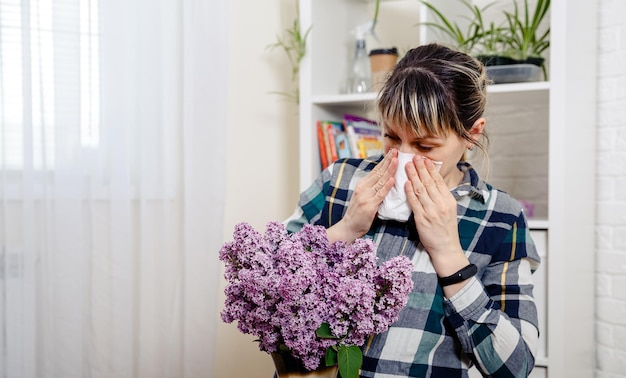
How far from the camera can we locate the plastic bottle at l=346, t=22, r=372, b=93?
220 cm

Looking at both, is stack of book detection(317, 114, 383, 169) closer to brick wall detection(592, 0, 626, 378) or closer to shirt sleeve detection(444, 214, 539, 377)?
brick wall detection(592, 0, 626, 378)

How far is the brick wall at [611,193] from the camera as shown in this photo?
210 cm

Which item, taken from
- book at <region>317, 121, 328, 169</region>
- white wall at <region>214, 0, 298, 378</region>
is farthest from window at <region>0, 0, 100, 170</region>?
book at <region>317, 121, 328, 169</region>

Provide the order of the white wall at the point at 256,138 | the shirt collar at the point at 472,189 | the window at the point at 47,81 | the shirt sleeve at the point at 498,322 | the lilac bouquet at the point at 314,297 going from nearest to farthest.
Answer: the lilac bouquet at the point at 314,297 < the shirt sleeve at the point at 498,322 < the shirt collar at the point at 472,189 < the window at the point at 47,81 < the white wall at the point at 256,138

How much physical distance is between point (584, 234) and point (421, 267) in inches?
42.7

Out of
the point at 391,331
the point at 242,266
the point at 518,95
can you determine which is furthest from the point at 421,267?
the point at 518,95

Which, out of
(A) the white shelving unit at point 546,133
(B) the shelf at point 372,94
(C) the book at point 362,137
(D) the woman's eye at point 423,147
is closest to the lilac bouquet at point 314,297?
(D) the woman's eye at point 423,147

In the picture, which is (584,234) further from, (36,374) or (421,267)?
(36,374)

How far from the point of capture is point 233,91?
2.35 metres

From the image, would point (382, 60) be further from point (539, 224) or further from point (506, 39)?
point (539, 224)

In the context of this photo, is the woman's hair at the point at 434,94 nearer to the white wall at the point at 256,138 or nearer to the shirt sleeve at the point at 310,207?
the shirt sleeve at the point at 310,207

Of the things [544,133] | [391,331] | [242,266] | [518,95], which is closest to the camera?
[242,266]

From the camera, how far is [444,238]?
111cm

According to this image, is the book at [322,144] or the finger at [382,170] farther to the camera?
the book at [322,144]
